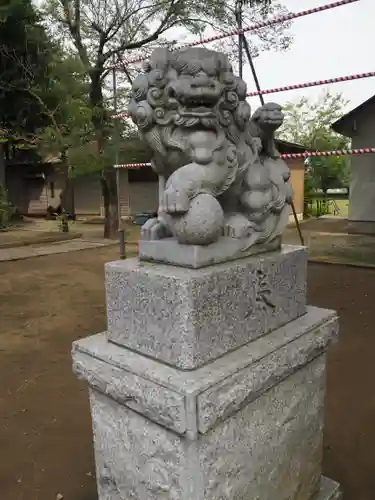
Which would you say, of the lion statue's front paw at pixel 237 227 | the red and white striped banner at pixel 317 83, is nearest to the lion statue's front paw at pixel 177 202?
the lion statue's front paw at pixel 237 227

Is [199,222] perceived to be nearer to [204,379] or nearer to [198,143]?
[198,143]

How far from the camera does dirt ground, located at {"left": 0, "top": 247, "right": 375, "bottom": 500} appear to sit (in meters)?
2.04

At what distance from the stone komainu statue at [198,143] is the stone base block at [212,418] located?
39 cm

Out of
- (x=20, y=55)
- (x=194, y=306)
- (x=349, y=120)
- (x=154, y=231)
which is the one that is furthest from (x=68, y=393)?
(x=20, y=55)

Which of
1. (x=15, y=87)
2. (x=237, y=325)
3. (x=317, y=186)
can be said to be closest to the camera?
(x=237, y=325)

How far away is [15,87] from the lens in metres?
10.8

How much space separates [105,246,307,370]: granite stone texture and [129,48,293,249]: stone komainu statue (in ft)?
0.37

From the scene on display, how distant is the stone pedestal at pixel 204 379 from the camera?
1.17 metres

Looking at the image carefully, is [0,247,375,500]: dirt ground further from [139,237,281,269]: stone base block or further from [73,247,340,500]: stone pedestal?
[139,237,281,269]: stone base block

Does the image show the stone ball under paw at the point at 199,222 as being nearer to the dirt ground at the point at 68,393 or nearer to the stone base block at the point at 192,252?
the stone base block at the point at 192,252

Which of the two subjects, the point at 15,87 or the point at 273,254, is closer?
the point at 273,254

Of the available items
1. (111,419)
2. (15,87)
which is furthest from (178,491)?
(15,87)

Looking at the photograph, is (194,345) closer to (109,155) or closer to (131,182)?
(109,155)

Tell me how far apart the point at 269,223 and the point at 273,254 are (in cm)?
11
